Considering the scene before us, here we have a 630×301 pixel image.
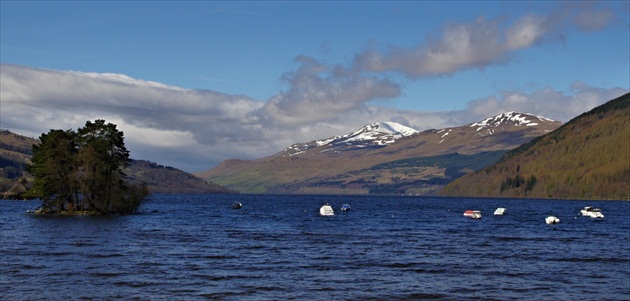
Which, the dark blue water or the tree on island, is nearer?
the dark blue water

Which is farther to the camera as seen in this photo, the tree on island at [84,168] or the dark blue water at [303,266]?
the tree on island at [84,168]

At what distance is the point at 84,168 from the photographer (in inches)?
5817

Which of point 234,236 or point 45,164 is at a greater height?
point 45,164

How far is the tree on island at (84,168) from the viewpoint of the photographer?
148875 mm

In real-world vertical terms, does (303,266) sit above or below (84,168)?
below

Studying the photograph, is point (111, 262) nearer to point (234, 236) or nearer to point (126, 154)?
point (234, 236)

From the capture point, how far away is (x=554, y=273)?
62.2 metres

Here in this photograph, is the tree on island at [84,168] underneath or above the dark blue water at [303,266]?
above

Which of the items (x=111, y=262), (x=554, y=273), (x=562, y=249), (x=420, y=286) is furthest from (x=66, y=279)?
(x=562, y=249)

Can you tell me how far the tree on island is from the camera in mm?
148875

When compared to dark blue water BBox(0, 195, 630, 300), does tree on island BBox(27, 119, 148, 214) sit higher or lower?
higher

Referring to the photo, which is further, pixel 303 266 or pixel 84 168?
pixel 84 168

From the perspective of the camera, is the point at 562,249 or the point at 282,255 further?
the point at 562,249

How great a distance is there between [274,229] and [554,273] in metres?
68.2
